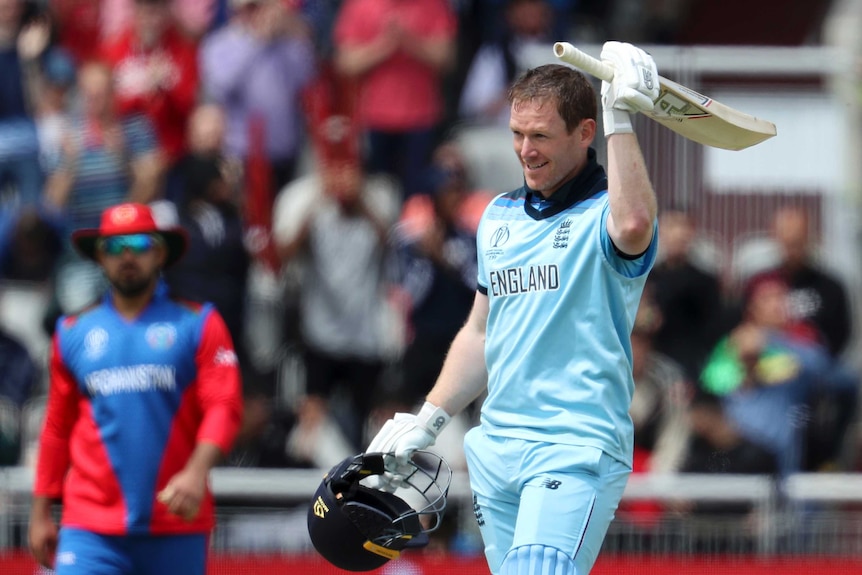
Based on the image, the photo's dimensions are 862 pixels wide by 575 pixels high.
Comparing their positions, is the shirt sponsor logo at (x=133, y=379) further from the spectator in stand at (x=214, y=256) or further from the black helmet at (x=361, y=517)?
the spectator in stand at (x=214, y=256)

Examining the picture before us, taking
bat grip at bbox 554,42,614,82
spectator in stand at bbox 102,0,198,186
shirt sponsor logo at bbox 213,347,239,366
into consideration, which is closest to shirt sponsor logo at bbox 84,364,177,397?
shirt sponsor logo at bbox 213,347,239,366

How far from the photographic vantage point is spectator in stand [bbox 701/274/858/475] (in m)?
9.66

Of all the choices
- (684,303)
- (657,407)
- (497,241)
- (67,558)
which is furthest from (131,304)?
(684,303)

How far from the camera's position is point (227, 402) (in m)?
6.47

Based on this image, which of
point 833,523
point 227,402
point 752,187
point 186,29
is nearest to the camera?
point 227,402

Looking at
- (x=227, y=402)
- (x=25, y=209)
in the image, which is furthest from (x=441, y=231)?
(x=227, y=402)

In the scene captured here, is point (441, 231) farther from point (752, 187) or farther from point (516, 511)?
point (516, 511)

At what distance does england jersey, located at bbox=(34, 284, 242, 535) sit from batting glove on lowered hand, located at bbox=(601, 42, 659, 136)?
249cm

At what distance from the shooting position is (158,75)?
34.9 feet

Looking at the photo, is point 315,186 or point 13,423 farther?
point 315,186

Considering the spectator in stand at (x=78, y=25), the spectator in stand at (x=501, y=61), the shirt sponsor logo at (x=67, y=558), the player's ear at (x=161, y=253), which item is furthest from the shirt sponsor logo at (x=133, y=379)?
the spectator in stand at (x=78, y=25)

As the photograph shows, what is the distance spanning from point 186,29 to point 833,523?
5470mm

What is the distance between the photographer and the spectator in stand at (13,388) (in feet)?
32.1

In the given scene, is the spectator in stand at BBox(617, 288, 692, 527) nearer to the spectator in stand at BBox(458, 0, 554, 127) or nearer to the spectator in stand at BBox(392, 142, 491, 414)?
the spectator in stand at BBox(392, 142, 491, 414)
